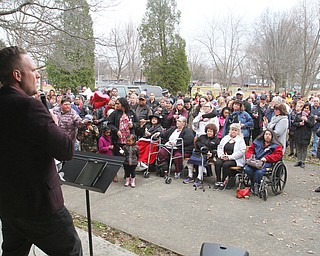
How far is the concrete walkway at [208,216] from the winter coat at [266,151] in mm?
709

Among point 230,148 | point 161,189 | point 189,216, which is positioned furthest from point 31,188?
point 230,148

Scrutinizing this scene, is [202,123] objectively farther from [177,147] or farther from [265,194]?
[265,194]

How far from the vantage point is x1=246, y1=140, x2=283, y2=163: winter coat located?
5.63 meters

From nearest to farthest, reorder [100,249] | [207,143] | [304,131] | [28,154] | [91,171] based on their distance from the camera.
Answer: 1. [28,154]
2. [91,171]
3. [100,249]
4. [207,143]
5. [304,131]

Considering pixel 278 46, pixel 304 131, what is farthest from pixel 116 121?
pixel 278 46

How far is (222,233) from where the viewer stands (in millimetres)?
4133

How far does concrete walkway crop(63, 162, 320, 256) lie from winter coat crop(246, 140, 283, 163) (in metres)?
0.71

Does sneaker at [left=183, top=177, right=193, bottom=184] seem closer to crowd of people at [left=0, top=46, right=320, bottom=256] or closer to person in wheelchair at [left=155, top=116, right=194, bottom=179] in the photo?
crowd of people at [left=0, top=46, right=320, bottom=256]

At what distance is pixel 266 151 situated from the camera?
5.75 m

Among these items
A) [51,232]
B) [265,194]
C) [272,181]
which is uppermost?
[51,232]

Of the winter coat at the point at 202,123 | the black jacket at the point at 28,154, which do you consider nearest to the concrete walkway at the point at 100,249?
the black jacket at the point at 28,154

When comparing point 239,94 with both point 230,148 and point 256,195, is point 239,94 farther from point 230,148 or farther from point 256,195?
point 256,195

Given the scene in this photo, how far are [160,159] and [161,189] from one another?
1.02m

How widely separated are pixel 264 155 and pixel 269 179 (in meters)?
0.45
